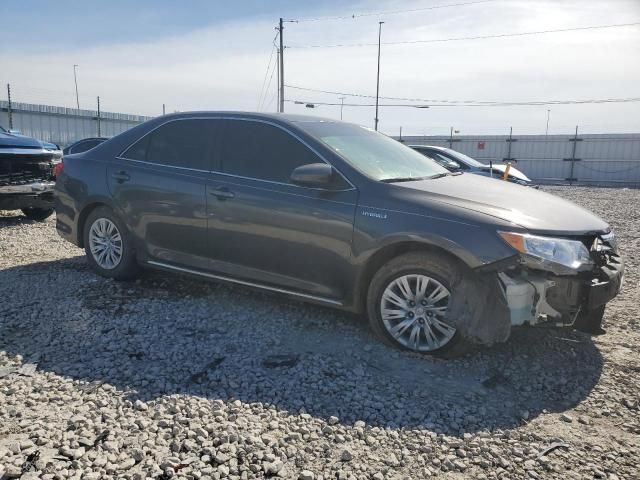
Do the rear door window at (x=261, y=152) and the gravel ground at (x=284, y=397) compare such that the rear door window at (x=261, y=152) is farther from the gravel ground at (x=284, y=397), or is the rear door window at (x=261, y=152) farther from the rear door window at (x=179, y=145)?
the gravel ground at (x=284, y=397)

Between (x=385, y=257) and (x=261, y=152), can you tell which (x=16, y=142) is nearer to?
(x=261, y=152)

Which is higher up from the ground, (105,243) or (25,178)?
Answer: (25,178)

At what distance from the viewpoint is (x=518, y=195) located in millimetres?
4145

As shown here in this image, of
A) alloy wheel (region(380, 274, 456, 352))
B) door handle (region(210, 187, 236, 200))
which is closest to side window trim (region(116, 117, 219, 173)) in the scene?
door handle (region(210, 187, 236, 200))

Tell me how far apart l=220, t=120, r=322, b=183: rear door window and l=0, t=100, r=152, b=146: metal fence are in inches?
718

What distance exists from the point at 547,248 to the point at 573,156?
2471 cm

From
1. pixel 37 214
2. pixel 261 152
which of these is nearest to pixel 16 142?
pixel 37 214

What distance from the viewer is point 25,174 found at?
8.45 metres

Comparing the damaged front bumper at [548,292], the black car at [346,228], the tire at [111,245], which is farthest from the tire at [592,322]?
the tire at [111,245]

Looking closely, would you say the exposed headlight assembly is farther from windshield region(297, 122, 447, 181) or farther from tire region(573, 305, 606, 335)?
windshield region(297, 122, 447, 181)

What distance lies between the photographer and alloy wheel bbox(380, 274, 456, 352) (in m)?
3.70

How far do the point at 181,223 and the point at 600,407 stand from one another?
3.59m

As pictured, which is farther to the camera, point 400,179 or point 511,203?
point 400,179

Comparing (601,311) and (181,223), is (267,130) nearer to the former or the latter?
(181,223)
